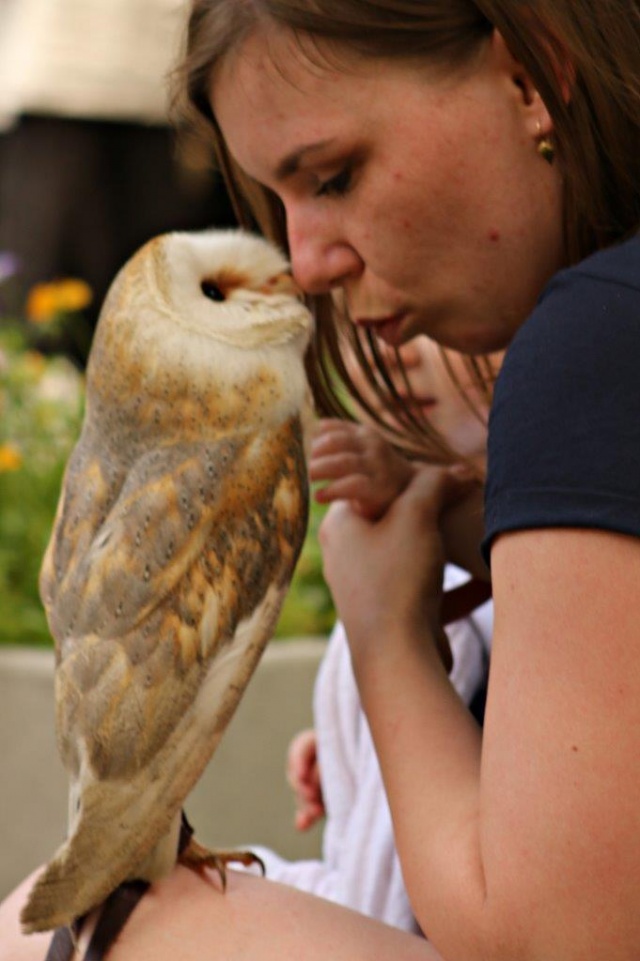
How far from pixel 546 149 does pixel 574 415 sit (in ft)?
0.91

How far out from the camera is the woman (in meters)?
0.86

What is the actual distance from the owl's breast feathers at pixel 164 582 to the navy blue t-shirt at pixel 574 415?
193mm

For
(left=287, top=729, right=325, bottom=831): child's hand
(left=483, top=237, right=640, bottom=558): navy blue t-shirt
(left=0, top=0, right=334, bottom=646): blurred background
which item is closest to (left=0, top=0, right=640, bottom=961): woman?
(left=483, top=237, right=640, bottom=558): navy blue t-shirt

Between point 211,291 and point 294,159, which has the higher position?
point 294,159

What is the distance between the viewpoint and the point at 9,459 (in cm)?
230

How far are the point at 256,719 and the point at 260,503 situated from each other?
1.23 metres

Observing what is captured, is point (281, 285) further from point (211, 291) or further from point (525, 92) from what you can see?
point (525, 92)

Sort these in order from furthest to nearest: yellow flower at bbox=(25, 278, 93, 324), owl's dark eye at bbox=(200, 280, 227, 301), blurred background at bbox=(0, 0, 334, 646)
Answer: blurred background at bbox=(0, 0, 334, 646) → yellow flower at bbox=(25, 278, 93, 324) → owl's dark eye at bbox=(200, 280, 227, 301)

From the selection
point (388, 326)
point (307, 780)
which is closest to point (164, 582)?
point (388, 326)

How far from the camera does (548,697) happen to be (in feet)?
2.83

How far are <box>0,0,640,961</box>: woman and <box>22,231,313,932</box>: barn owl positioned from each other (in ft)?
0.25

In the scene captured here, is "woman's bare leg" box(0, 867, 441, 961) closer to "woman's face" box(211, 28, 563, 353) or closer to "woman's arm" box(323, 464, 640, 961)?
"woman's arm" box(323, 464, 640, 961)

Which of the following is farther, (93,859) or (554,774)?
(93,859)

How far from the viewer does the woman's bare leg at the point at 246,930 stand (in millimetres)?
1032
